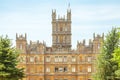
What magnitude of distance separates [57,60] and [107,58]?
144 feet

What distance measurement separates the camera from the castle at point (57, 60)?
336ft

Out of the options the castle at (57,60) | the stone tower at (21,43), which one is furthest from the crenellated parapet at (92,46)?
the stone tower at (21,43)

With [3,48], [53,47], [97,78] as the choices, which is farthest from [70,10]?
[3,48]

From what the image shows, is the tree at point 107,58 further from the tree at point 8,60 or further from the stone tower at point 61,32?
the stone tower at point 61,32

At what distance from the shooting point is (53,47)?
346 ft

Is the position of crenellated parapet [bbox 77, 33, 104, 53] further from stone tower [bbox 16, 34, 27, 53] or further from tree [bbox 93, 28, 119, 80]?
tree [bbox 93, 28, 119, 80]

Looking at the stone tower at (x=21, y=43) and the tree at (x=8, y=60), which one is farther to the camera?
the stone tower at (x=21, y=43)

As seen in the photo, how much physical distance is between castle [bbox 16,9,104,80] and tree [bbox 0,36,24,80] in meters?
48.1

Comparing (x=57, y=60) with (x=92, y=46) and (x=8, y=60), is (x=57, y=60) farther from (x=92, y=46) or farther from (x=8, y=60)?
(x=8, y=60)

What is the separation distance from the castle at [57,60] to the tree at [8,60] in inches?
1895

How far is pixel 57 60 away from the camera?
339 ft

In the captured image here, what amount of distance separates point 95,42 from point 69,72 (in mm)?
9491

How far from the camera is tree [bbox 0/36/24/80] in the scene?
52.7m

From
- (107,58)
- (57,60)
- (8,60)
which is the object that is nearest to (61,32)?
(57,60)
